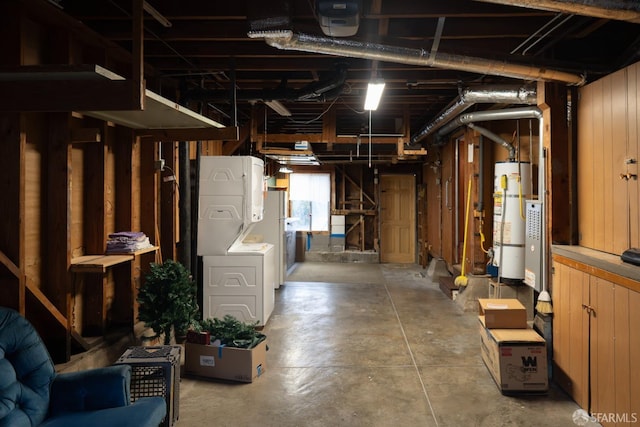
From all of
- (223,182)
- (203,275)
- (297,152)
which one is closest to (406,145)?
(297,152)

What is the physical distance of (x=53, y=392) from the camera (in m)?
2.16

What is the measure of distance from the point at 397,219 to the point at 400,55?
283 inches

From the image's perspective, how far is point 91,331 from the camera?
329 cm

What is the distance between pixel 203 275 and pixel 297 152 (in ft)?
9.49

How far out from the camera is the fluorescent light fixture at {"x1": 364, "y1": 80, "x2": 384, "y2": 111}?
12.4 ft

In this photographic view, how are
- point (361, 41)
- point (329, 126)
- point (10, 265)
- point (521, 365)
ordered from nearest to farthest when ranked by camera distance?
point (10, 265) < point (361, 41) < point (521, 365) < point (329, 126)

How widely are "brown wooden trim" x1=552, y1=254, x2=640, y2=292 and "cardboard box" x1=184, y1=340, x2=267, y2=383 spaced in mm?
2426

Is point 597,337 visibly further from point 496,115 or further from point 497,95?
point 496,115

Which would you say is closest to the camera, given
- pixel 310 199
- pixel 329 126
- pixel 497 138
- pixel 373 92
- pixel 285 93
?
pixel 373 92

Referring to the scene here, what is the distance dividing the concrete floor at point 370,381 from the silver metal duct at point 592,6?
7.99 feet

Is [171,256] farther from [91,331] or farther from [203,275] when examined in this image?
[91,331]

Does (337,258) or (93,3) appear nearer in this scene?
(93,3)

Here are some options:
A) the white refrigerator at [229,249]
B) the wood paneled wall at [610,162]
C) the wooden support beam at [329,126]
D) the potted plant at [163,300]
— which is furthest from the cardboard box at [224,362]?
the wooden support beam at [329,126]

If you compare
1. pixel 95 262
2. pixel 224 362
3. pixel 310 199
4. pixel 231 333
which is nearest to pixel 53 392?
pixel 95 262
